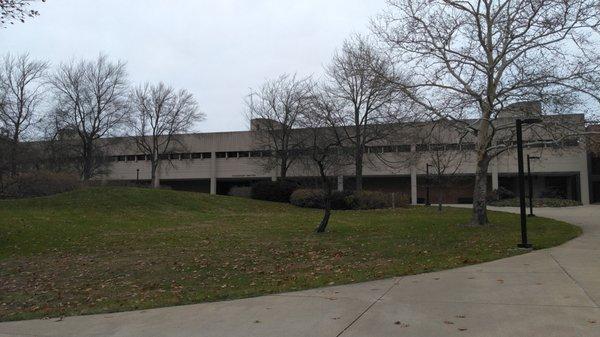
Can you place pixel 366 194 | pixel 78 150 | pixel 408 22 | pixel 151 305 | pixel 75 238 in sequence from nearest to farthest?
pixel 151 305 → pixel 75 238 → pixel 408 22 → pixel 366 194 → pixel 78 150

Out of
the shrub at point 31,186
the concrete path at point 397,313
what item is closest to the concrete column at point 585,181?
the shrub at point 31,186

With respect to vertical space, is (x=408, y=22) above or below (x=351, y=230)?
above

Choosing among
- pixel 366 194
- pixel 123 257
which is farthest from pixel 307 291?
pixel 366 194

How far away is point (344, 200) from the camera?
3572 centimetres

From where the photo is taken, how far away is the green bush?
3575 cm

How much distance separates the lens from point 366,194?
36562 mm

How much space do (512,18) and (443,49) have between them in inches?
94.0

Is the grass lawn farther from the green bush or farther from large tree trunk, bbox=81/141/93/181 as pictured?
large tree trunk, bbox=81/141/93/181

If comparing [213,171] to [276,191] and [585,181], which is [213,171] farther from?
[585,181]

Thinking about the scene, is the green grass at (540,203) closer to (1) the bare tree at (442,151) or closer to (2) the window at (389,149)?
(1) the bare tree at (442,151)

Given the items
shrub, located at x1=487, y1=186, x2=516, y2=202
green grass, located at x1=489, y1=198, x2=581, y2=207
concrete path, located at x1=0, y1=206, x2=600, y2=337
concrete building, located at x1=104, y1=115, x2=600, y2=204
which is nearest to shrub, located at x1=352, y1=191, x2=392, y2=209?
concrete building, located at x1=104, y1=115, x2=600, y2=204

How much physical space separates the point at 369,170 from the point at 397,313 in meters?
51.1

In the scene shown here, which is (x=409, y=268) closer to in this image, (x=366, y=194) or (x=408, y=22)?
(x=408, y=22)

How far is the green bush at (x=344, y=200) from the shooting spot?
3575 centimetres
